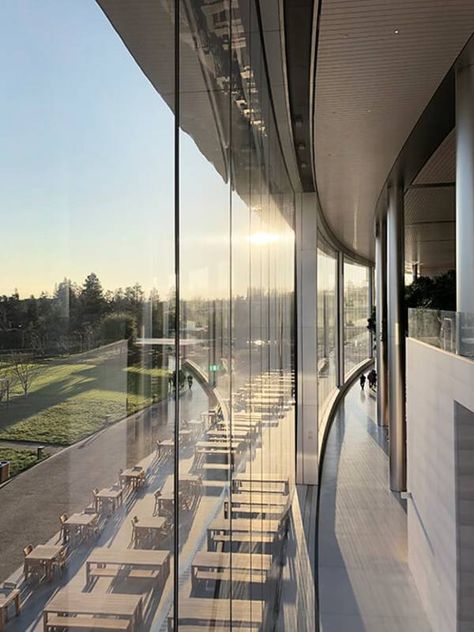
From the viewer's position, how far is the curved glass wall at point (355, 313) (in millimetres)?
27009

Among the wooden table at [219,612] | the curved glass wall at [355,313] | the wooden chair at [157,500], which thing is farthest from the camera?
the curved glass wall at [355,313]

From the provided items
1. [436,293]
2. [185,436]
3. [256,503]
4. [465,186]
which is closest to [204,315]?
[185,436]

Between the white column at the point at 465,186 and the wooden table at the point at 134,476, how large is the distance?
19.5 feet

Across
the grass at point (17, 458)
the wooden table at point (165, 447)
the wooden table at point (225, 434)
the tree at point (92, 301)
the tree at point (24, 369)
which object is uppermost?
the tree at point (92, 301)

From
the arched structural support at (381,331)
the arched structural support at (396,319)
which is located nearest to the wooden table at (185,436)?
the arched structural support at (396,319)

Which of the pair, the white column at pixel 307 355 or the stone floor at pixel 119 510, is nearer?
the stone floor at pixel 119 510

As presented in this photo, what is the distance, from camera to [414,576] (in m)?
7.57

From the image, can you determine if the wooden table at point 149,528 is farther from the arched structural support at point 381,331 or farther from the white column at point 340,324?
the white column at point 340,324

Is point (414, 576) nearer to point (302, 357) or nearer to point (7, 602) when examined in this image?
point (302, 357)

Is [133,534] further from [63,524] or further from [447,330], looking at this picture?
[447,330]

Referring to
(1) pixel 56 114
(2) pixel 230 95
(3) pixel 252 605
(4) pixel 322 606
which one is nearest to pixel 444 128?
(2) pixel 230 95

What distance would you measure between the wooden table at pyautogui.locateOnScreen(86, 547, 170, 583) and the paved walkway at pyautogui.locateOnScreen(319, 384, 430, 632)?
539cm

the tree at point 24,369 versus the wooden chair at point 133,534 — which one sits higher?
the tree at point 24,369

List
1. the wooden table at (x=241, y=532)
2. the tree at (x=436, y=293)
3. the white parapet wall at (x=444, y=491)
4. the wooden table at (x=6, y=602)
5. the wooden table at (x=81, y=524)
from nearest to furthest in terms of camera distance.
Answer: the wooden table at (x=6, y=602) → the wooden table at (x=81, y=524) → the wooden table at (x=241, y=532) → the white parapet wall at (x=444, y=491) → the tree at (x=436, y=293)
